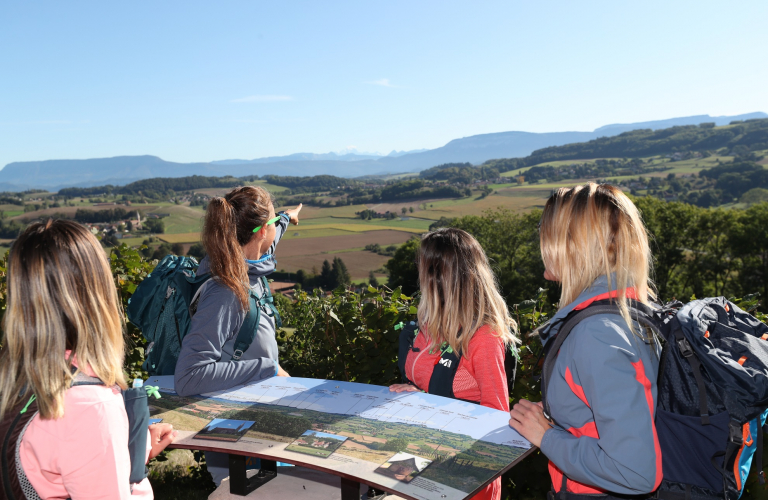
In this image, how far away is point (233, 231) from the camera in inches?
109

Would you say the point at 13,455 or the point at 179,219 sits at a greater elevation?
the point at 13,455

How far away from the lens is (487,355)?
2.38 meters

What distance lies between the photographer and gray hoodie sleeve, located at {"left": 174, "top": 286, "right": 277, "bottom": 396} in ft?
8.20

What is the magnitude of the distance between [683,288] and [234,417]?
3863cm

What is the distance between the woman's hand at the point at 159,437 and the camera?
2075 millimetres

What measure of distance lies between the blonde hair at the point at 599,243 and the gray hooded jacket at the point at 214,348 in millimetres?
1636

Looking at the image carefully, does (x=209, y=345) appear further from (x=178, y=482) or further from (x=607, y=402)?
(x=178, y=482)

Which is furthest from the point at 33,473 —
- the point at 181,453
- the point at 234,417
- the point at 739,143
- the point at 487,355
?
the point at 739,143

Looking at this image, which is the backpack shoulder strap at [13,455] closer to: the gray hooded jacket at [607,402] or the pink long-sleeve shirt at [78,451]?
the pink long-sleeve shirt at [78,451]

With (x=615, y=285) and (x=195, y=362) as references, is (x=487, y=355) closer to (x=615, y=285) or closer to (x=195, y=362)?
(x=615, y=285)

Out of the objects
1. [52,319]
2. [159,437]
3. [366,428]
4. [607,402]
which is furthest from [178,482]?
[607,402]

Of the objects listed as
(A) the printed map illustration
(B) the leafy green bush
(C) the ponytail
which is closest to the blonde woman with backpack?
(A) the printed map illustration

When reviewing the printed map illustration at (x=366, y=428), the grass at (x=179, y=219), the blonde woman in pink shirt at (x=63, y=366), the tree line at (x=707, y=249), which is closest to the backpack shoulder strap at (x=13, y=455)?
the blonde woman in pink shirt at (x=63, y=366)

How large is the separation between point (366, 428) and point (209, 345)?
896 millimetres
